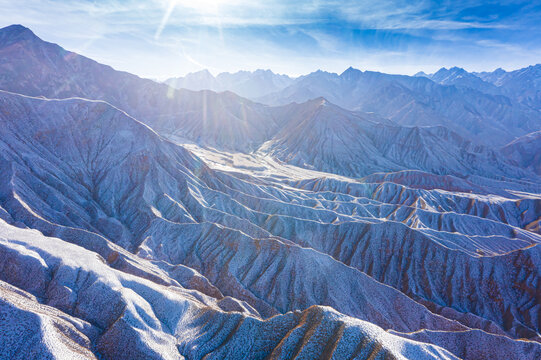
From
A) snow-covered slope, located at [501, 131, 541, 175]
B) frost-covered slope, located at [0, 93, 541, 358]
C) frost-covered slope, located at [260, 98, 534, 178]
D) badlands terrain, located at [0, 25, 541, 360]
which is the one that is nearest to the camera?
badlands terrain, located at [0, 25, 541, 360]

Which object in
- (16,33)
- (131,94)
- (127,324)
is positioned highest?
(16,33)

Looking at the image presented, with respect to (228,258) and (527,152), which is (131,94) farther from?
(527,152)

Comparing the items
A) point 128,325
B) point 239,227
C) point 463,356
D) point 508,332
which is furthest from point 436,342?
point 239,227

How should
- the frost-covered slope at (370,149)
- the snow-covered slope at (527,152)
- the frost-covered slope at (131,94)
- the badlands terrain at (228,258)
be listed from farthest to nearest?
the snow-covered slope at (527,152)
the frost-covered slope at (370,149)
the frost-covered slope at (131,94)
the badlands terrain at (228,258)

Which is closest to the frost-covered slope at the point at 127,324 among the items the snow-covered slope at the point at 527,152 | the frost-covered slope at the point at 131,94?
the frost-covered slope at the point at 131,94

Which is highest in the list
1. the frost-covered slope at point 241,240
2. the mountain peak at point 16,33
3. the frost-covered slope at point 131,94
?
the mountain peak at point 16,33

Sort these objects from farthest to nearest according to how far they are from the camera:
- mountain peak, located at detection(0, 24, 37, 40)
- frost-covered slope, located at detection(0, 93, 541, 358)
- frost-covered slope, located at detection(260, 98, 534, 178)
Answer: mountain peak, located at detection(0, 24, 37, 40) → frost-covered slope, located at detection(260, 98, 534, 178) → frost-covered slope, located at detection(0, 93, 541, 358)

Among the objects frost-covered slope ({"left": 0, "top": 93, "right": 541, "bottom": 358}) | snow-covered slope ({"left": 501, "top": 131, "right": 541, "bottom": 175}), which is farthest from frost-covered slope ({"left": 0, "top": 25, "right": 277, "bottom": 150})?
snow-covered slope ({"left": 501, "top": 131, "right": 541, "bottom": 175})

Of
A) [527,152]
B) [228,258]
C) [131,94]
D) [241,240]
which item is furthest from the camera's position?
[131,94]

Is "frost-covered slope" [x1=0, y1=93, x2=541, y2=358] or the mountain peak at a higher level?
the mountain peak

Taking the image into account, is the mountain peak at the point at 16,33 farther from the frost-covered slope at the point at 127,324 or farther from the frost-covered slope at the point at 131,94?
the frost-covered slope at the point at 127,324

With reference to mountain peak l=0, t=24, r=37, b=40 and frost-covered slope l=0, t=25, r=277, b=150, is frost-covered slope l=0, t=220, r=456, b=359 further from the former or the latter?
mountain peak l=0, t=24, r=37, b=40

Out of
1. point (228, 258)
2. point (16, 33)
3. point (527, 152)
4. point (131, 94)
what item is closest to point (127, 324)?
point (228, 258)
